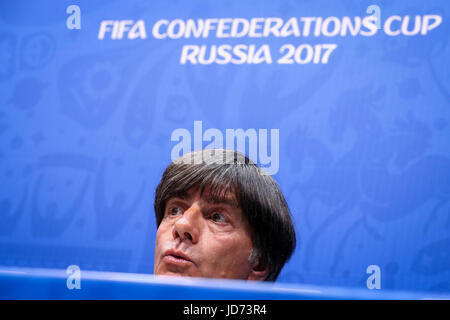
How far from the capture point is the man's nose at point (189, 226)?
1643mm

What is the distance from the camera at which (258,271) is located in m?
1.79

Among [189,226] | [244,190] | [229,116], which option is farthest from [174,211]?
[229,116]

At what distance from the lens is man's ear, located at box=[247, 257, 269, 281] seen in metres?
1.77

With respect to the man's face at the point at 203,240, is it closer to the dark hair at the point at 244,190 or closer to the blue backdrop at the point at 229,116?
the dark hair at the point at 244,190

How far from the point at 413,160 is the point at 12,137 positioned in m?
2.34

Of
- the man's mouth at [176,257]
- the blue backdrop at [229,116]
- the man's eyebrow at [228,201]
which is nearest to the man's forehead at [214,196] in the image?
the man's eyebrow at [228,201]

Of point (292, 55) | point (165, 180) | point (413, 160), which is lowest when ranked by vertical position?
point (165, 180)

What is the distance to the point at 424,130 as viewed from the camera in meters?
2.74

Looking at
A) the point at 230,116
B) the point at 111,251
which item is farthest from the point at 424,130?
the point at 111,251

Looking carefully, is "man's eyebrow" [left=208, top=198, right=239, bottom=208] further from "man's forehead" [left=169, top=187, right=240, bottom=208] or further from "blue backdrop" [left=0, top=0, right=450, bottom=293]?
"blue backdrop" [left=0, top=0, right=450, bottom=293]

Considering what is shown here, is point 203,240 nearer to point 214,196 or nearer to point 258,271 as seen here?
point 214,196

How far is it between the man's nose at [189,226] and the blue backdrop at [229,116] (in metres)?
1.20

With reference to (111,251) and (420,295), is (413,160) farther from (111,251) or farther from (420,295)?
(420,295)
